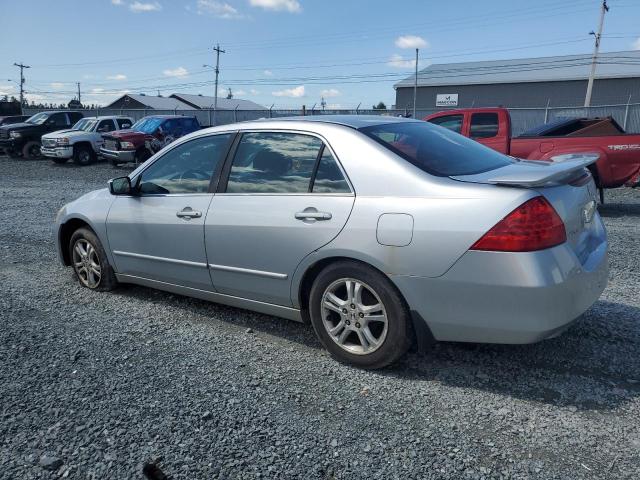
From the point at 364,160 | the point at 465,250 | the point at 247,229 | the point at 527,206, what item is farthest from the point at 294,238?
the point at 527,206

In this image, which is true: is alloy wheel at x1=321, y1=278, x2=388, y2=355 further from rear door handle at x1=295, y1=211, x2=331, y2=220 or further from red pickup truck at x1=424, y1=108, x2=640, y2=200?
red pickup truck at x1=424, y1=108, x2=640, y2=200

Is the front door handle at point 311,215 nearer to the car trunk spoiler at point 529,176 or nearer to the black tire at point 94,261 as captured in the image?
the car trunk spoiler at point 529,176

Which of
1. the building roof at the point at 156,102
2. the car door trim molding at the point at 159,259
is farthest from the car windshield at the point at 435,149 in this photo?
the building roof at the point at 156,102

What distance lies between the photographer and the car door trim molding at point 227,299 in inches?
144

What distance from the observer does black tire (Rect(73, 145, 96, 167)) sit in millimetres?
19278

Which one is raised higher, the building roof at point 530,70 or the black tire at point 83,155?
the building roof at point 530,70

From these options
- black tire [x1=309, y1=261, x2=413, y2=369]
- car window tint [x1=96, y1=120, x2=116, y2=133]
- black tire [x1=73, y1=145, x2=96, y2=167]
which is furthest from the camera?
car window tint [x1=96, y1=120, x2=116, y2=133]

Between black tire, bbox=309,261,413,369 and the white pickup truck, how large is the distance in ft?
59.1

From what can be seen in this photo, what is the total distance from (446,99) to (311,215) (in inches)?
1758

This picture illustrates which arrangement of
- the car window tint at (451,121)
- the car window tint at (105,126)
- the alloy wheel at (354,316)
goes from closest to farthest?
1. the alloy wheel at (354,316)
2. the car window tint at (451,121)
3. the car window tint at (105,126)

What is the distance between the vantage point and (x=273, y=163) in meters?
3.69

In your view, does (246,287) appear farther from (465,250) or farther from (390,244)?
(465,250)

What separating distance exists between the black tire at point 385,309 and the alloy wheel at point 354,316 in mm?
16

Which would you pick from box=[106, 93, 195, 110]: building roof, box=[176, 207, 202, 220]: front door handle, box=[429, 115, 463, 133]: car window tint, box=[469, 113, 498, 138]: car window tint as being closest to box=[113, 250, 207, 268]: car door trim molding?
box=[176, 207, 202, 220]: front door handle
